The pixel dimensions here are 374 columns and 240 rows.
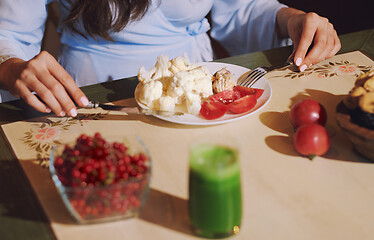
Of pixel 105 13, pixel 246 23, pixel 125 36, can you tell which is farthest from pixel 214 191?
pixel 246 23

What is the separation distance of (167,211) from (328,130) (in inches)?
18.4

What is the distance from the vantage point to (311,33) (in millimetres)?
1147

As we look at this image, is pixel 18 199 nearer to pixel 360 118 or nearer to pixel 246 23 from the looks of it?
pixel 360 118

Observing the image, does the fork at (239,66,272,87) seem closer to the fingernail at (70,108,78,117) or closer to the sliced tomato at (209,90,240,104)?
the sliced tomato at (209,90,240,104)

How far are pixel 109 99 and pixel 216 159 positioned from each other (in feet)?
1.90

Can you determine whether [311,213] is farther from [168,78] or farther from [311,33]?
[311,33]

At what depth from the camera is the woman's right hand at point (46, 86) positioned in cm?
89

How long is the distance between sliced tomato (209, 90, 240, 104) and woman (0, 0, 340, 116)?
0.94 feet

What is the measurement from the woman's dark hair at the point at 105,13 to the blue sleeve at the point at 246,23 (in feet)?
1.50

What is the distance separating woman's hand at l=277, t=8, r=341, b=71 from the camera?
1122 mm

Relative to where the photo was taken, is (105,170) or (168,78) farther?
(168,78)

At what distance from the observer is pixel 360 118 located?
2.41 ft

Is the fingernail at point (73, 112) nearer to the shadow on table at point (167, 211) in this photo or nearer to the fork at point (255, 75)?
the shadow on table at point (167, 211)

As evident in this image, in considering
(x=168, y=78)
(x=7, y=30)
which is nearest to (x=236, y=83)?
(x=168, y=78)
